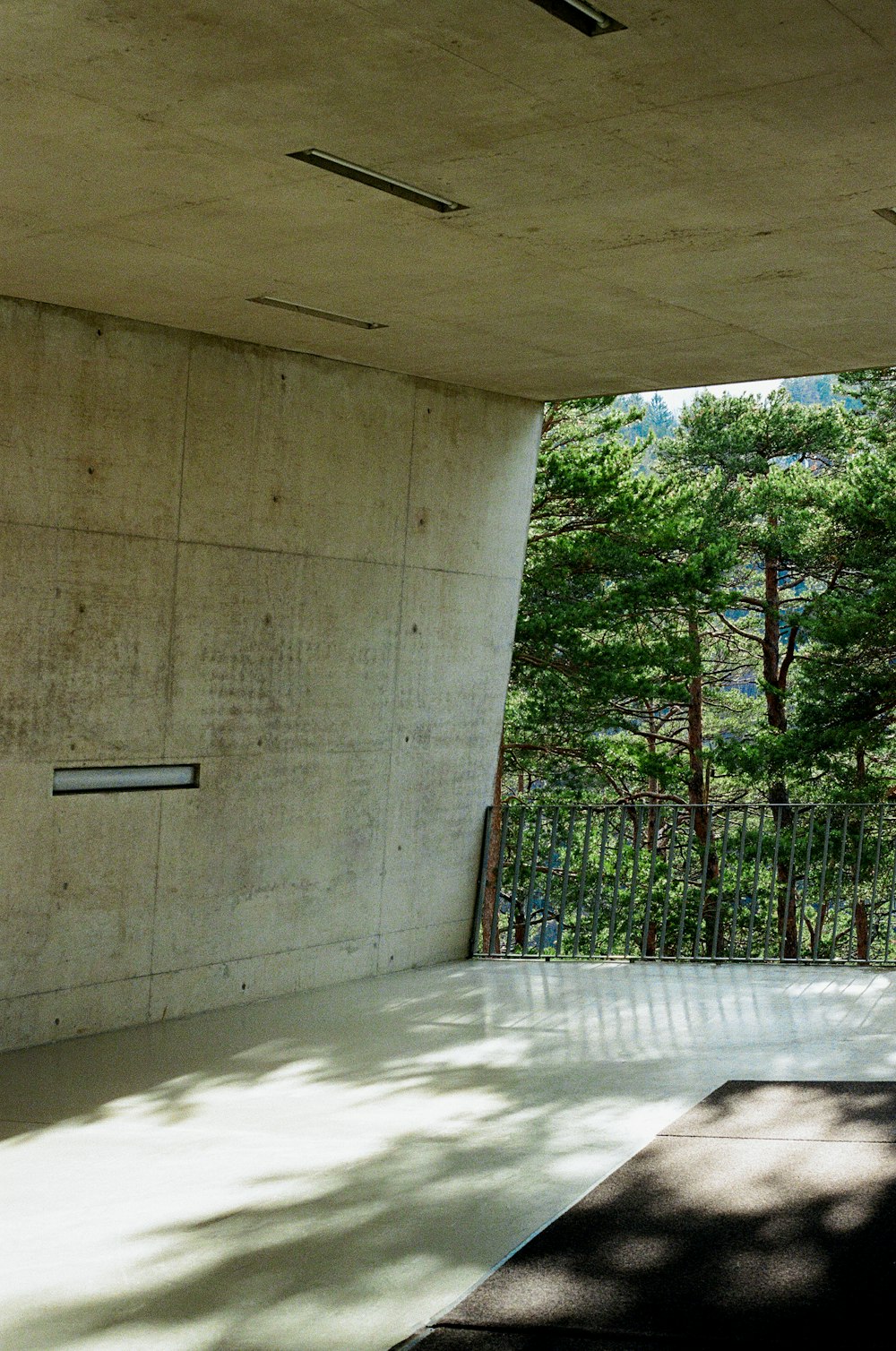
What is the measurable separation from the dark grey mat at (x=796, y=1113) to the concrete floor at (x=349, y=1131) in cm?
18

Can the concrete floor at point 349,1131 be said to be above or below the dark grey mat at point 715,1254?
below

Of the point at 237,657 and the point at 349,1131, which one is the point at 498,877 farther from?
the point at 349,1131

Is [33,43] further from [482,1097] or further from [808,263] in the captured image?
[482,1097]

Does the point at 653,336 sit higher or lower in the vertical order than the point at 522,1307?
higher

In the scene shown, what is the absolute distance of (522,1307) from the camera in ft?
12.4

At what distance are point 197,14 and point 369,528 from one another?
5348mm

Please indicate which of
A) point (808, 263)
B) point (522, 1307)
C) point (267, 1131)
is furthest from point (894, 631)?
point (522, 1307)

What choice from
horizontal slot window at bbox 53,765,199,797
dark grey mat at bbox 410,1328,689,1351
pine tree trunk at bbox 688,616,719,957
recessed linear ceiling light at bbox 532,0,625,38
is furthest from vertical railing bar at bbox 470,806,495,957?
pine tree trunk at bbox 688,616,719,957

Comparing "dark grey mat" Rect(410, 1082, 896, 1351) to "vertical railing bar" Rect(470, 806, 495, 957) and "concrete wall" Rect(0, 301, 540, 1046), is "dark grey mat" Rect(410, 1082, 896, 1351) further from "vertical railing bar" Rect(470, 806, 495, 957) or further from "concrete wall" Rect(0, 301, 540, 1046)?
"vertical railing bar" Rect(470, 806, 495, 957)

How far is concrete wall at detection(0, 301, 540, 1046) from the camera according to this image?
285 inches

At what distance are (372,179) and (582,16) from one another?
1.55m

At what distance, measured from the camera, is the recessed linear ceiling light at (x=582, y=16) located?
3730 mm

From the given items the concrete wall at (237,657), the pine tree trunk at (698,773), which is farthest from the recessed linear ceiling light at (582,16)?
the pine tree trunk at (698,773)

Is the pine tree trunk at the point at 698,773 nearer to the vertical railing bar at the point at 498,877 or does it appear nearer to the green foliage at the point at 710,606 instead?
the green foliage at the point at 710,606
